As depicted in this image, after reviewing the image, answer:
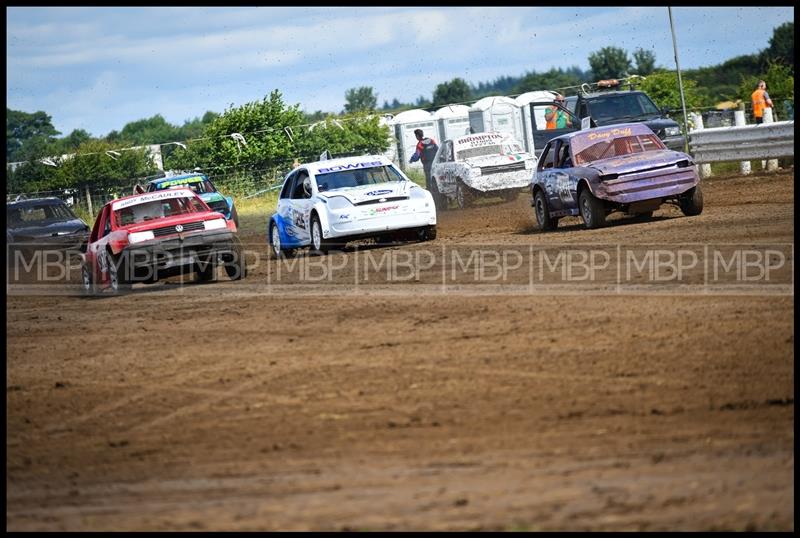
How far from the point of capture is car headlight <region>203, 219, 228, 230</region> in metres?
15.6

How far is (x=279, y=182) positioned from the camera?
1594 inches

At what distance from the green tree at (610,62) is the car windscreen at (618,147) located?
104 meters

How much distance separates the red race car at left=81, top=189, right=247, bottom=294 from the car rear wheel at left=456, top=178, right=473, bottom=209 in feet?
34.0

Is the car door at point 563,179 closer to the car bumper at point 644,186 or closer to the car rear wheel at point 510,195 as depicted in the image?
the car bumper at point 644,186

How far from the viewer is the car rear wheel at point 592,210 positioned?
55.7 ft

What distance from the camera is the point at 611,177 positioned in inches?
653

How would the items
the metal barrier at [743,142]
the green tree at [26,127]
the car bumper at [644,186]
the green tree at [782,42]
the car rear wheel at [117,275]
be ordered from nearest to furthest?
the car rear wheel at [117,275] → the car bumper at [644,186] → the metal barrier at [743,142] → the green tree at [782,42] → the green tree at [26,127]

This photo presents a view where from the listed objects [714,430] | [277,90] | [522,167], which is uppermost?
[277,90]

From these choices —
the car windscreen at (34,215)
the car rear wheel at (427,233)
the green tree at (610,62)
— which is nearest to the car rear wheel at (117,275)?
the car rear wheel at (427,233)

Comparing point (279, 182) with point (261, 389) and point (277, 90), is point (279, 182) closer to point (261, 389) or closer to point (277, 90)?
point (277, 90)

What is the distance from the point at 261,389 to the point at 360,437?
1747 millimetres

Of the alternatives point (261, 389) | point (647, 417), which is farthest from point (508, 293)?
point (647, 417)

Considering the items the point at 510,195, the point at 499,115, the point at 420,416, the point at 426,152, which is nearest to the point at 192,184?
the point at 426,152

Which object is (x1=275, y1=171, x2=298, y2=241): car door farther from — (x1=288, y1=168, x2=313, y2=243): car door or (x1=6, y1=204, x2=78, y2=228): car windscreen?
(x1=6, y1=204, x2=78, y2=228): car windscreen
